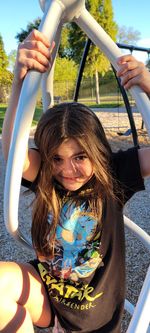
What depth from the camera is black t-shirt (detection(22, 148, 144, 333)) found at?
3.63 feet

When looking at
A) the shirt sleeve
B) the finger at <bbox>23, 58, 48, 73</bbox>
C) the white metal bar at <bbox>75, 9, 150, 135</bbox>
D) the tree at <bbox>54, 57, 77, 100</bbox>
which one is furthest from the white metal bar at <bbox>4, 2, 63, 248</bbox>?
the tree at <bbox>54, 57, 77, 100</bbox>

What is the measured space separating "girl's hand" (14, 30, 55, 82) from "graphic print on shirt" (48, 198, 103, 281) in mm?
458

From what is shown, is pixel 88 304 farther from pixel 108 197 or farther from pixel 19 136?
pixel 19 136

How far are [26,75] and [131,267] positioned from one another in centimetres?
146

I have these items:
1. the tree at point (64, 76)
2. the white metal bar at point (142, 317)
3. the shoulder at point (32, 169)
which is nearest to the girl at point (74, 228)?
the shoulder at point (32, 169)

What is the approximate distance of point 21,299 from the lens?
108 cm

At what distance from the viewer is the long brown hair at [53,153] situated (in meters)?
1.01

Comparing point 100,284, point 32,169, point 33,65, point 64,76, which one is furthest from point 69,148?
point 64,76

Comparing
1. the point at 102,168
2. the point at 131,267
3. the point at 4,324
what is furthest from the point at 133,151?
the point at 131,267

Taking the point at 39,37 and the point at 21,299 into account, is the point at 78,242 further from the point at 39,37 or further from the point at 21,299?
the point at 39,37

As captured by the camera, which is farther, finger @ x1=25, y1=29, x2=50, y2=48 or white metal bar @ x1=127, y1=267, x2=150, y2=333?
finger @ x1=25, y1=29, x2=50, y2=48

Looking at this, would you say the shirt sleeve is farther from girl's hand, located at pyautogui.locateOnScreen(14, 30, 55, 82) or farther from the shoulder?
girl's hand, located at pyautogui.locateOnScreen(14, 30, 55, 82)

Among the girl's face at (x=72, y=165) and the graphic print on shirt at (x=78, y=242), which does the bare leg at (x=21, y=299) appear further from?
the girl's face at (x=72, y=165)

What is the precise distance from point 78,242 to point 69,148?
0.97ft
